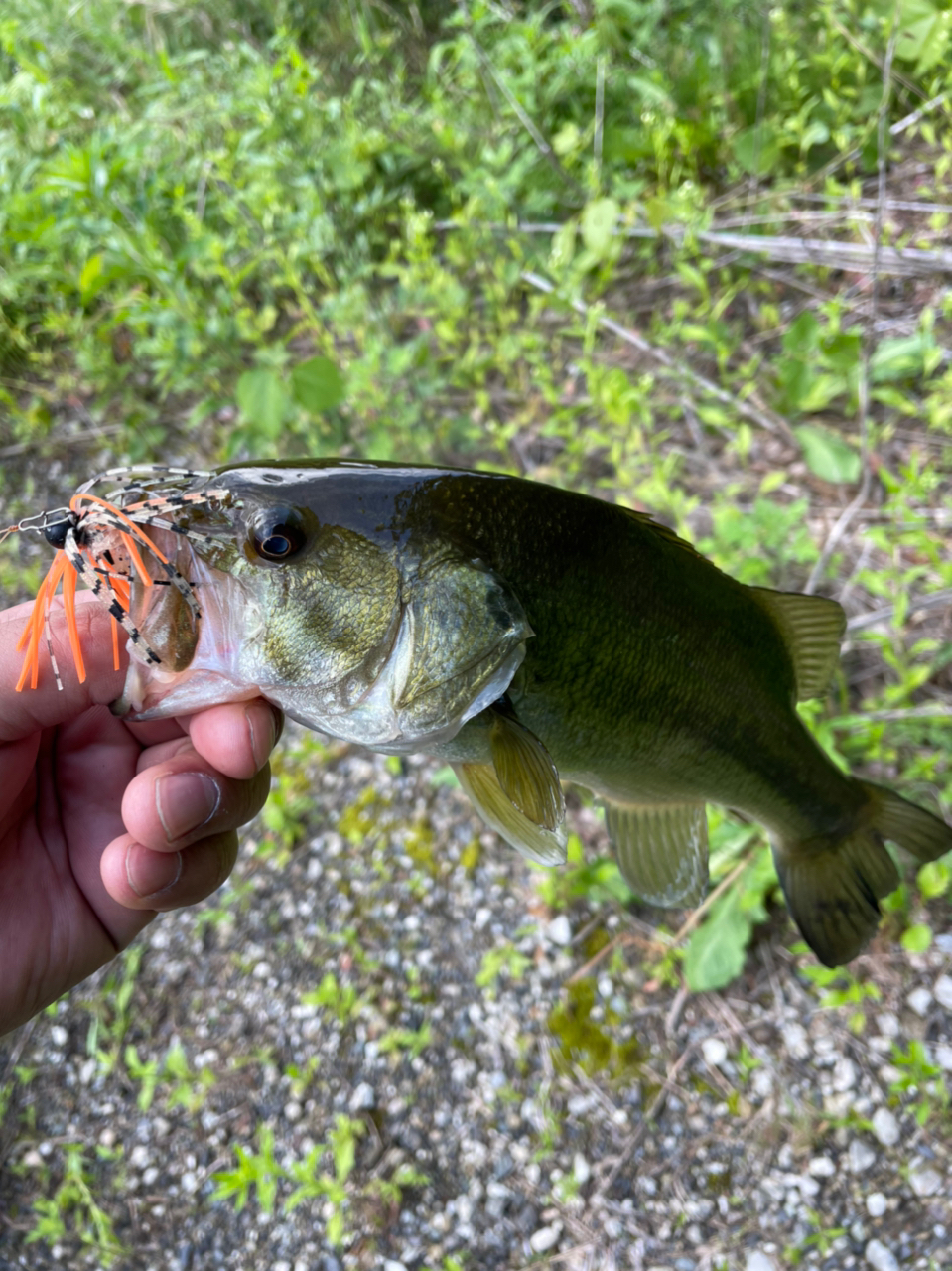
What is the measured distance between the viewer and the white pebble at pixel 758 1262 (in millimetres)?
1828

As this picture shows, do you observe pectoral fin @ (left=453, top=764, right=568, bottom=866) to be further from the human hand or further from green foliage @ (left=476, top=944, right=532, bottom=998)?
green foliage @ (left=476, top=944, right=532, bottom=998)

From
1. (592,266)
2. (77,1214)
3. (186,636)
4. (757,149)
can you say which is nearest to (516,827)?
(186,636)

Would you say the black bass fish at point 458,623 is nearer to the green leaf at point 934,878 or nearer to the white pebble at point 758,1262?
the green leaf at point 934,878

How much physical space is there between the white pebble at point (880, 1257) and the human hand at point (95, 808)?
1729 mm

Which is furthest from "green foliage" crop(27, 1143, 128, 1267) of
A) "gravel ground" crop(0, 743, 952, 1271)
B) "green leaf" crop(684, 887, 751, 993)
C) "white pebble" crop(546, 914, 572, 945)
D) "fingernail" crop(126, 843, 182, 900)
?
"green leaf" crop(684, 887, 751, 993)

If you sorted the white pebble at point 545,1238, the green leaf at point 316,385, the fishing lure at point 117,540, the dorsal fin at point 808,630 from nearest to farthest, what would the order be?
the fishing lure at point 117,540, the dorsal fin at point 808,630, the white pebble at point 545,1238, the green leaf at point 316,385

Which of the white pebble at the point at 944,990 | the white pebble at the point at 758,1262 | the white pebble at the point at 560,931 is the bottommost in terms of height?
the white pebble at the point at 758,1262

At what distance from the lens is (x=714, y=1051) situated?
211 centimetres

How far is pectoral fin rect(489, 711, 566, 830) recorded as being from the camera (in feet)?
4.02

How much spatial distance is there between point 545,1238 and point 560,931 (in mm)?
749

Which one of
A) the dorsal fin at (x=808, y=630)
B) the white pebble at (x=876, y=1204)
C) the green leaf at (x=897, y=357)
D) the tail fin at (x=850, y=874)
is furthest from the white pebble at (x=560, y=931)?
the green leaf at (x=897, y=357)

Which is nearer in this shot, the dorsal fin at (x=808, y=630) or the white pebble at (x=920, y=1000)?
the dorsal fin at (x=808, y=630)

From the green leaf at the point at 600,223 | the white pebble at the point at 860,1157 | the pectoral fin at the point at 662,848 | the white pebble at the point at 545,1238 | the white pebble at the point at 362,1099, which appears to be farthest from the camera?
the green leaf at the point at 600,223

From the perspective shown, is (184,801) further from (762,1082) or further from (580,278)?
(580,278)
